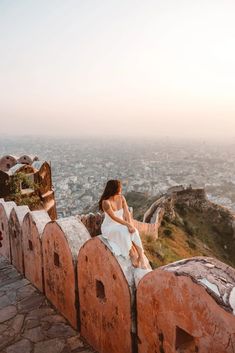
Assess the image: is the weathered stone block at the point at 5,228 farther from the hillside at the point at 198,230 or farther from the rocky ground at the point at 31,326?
the hillside at the point at 198,230

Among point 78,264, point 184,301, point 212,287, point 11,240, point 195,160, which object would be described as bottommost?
point 195,160

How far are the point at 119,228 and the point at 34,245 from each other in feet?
7.89

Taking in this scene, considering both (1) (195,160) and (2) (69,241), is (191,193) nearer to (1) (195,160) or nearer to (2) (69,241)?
(2) (69,241)

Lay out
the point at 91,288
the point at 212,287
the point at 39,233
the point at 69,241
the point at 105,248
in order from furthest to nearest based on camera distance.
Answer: the point at 39,233 < the point at 69,241 < the point at 91,288 < the point at 105,248 < the point at 212,287

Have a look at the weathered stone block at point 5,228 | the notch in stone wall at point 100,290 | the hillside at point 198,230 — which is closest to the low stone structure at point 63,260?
the notch in stone wall at point 100,290

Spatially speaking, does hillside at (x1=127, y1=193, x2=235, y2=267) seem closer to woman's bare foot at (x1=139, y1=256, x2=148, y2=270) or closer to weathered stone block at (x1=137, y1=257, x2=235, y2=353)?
woman's bare foot at (x1=139, y1=256, x2=148, y2=270)

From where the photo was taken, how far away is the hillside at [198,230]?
2706cm

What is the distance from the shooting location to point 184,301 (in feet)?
9.87

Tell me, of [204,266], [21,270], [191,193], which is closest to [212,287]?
[204,266]

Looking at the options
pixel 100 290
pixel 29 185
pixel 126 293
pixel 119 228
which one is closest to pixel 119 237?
pixel 119 228

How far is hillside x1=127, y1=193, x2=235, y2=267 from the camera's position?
88.8 feet

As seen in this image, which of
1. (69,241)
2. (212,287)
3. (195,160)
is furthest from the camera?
(195,160)

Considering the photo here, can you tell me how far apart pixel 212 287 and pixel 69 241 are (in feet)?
7.98

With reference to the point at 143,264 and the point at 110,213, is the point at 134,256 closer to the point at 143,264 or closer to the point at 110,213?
the point at 143,264
